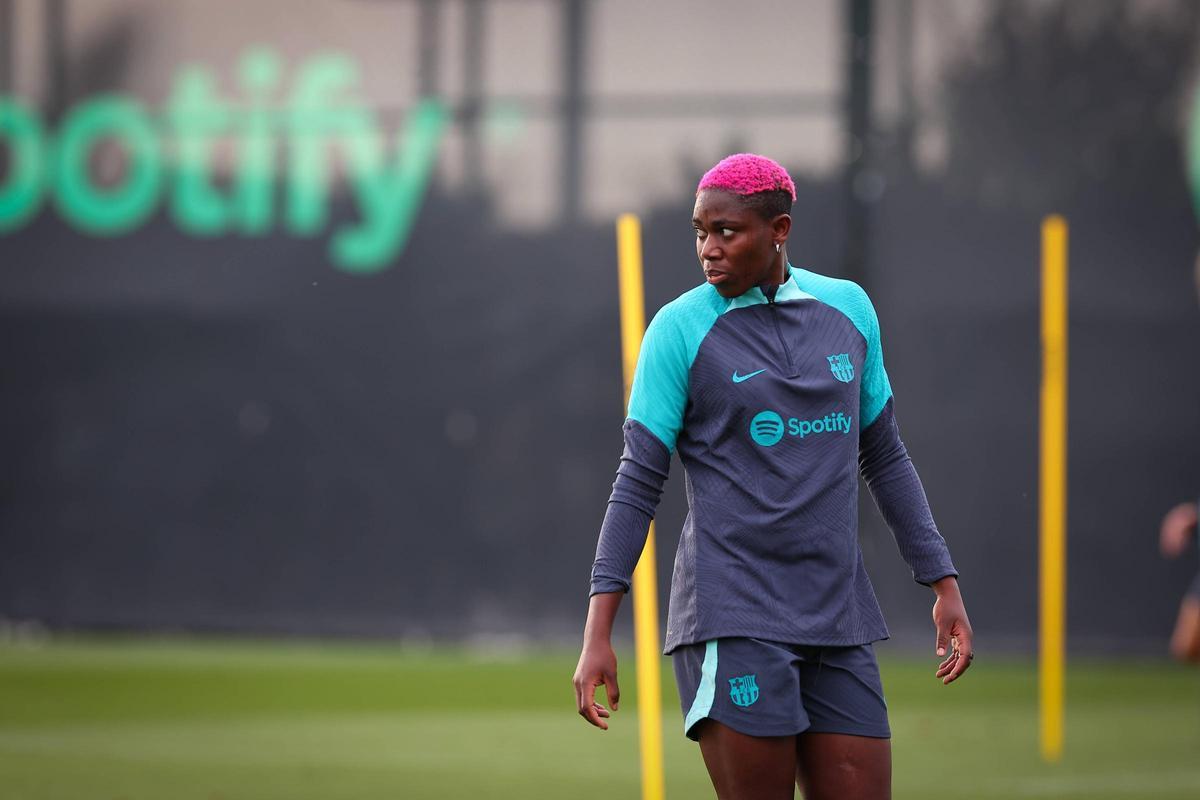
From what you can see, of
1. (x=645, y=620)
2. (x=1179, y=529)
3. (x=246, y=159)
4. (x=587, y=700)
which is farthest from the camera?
(x=246, y=159)

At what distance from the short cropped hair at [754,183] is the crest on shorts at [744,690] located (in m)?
0.85

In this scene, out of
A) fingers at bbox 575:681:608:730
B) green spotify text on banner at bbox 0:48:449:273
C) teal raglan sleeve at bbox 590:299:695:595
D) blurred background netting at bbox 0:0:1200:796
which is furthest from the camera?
green spotify text on banner at bbox 0:48:449:273

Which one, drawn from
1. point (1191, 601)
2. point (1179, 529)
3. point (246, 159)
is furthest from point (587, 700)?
point (246, 159)

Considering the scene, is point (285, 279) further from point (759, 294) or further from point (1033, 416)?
point (759, 294)

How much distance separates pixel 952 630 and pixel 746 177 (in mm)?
964

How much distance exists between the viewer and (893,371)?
Answer: 34.8 ft

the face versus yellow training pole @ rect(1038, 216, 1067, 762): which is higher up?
the face

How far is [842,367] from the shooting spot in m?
3.38

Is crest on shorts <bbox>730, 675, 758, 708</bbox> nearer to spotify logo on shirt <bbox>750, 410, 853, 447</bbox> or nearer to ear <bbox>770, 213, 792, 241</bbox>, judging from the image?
spotify logo on shirt <bbox>750, 410, 853, 447</bbox>

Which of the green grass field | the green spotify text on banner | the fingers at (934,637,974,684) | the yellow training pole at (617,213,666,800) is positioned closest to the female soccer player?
the fingers at (934,637,974,684)

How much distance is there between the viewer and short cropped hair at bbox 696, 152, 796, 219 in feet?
11.0

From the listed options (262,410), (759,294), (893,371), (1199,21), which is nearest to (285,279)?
(262,410)

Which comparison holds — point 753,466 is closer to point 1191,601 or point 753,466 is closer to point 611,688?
point 611,688

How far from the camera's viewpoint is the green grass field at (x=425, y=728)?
22.9ft
